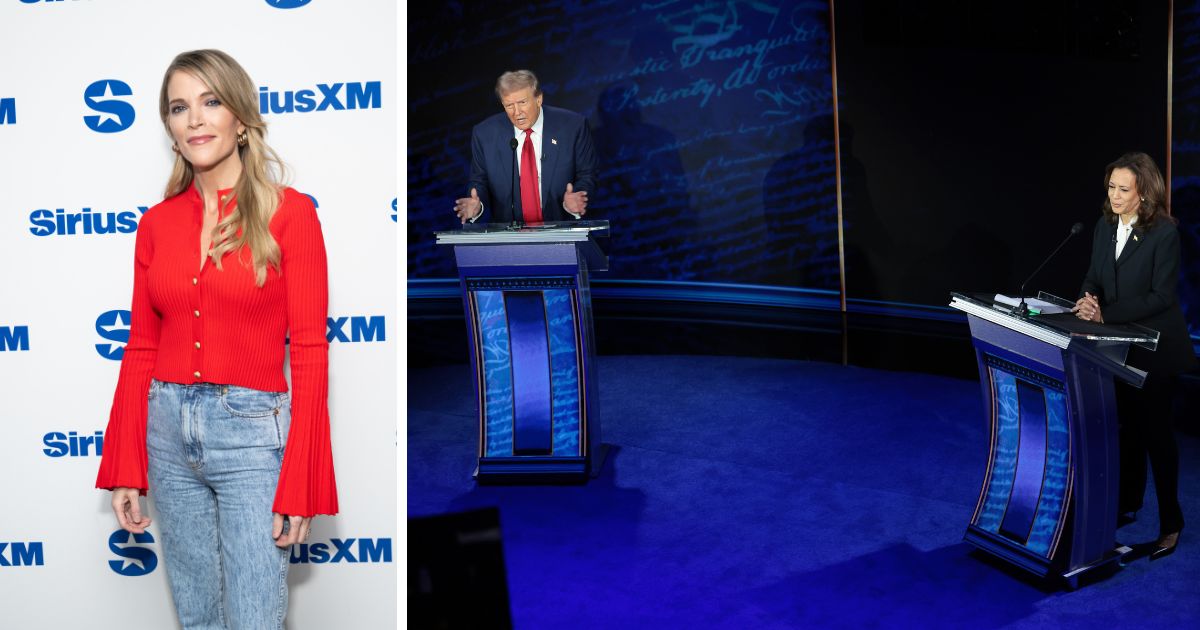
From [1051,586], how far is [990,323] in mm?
875

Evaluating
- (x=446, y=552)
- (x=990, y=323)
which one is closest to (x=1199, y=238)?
(x=990, y=323)

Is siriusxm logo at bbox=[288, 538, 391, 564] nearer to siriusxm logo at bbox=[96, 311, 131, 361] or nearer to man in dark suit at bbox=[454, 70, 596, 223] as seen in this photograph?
siriusxm logo at bbox=[96, 311, 131, 361]

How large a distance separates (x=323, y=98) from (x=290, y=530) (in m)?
1.06

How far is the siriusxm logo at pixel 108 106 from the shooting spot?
2.68 m

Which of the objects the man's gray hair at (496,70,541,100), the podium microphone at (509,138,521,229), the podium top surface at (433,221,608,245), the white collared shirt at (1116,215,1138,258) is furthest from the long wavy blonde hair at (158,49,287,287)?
the white collared shirt at (1116,215,1138,258)

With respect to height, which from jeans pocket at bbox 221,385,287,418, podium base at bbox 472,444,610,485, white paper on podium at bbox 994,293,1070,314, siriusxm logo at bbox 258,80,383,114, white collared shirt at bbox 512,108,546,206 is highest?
white collared shirt at bbox 512,108,546,206

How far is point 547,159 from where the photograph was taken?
15.0 feet

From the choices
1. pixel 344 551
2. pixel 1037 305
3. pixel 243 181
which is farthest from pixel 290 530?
pixel 1037 305

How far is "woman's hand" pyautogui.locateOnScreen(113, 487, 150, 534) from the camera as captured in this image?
2.28 meters

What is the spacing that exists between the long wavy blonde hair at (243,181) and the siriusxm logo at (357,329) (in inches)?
20.3

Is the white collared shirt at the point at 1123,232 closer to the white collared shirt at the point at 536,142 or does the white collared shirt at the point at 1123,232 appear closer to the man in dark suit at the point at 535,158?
the man in dark suit at the point at 535,158

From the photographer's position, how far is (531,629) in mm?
3234

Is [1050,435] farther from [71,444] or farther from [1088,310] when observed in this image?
[71,444]

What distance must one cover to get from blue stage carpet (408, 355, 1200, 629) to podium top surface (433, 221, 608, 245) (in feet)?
3.52
